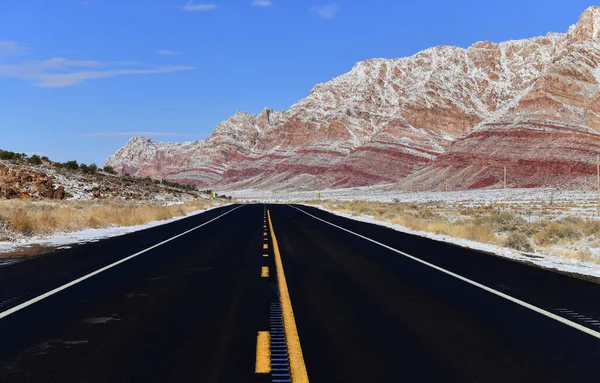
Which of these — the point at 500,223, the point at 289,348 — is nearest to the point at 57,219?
the point at 289,348

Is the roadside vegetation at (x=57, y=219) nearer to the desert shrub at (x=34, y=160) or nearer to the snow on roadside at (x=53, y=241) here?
the snow on roadside at (x=53, y=241)

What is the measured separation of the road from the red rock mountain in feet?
305

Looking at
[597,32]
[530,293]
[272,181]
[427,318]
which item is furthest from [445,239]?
[272,181]

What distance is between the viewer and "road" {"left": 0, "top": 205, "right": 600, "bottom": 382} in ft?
17.1

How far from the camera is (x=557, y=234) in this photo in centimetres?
2250

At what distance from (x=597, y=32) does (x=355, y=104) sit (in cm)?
7406

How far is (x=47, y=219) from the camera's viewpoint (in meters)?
22.5

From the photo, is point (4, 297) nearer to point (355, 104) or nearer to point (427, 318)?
point (427, 318)

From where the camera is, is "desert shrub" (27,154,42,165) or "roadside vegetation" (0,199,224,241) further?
"desert shrub" (27,154,42,165)

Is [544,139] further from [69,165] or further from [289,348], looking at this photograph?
[289,348]

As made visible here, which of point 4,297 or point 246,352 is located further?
point 4,297

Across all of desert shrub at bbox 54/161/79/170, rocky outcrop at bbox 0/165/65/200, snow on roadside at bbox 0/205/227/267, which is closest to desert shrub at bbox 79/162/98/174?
desert shrub at bbox 54/161/79/170

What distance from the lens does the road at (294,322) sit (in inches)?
205

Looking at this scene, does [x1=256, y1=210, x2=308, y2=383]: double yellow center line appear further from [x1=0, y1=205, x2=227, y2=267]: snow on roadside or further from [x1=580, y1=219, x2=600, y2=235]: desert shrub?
[x1=580, y1=219, x2=600, y2=235]: desert shrub
